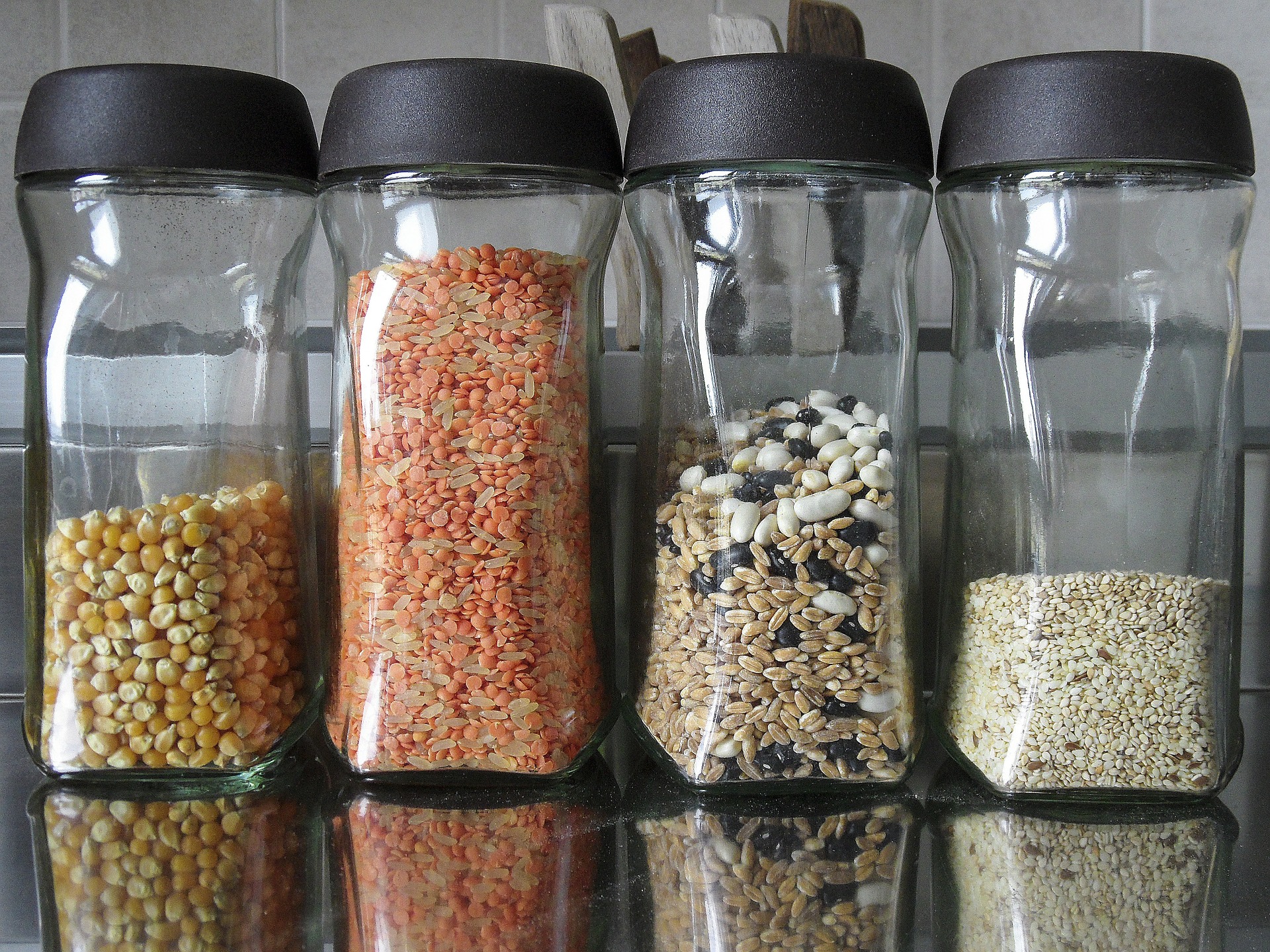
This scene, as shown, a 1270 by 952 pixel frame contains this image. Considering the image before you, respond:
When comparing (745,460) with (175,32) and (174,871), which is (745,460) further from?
(175,32)

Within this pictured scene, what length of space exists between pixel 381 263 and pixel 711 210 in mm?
195

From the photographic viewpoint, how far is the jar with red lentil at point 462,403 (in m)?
0.62

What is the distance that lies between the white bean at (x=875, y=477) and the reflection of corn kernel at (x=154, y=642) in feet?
1.21

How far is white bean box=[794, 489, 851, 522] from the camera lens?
62 centimetres

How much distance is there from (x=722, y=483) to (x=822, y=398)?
0.27ft

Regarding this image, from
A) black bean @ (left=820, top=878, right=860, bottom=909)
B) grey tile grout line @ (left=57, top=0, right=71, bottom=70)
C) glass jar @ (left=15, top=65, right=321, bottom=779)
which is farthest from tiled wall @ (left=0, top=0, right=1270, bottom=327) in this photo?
black bean @ (left=820, top=878, right=860, bottom=909)

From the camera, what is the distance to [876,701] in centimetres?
64

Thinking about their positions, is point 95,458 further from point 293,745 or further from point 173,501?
point 293,745

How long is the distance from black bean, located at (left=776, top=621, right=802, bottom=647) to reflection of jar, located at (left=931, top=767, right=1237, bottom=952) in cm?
13

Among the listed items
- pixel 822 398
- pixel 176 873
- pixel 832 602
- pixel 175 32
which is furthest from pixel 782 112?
pixel 175 32

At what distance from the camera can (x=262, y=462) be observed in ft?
2.36

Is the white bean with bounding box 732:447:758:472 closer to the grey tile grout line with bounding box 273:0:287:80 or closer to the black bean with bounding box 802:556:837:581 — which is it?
the black bean with bounding box 802:556:837:581

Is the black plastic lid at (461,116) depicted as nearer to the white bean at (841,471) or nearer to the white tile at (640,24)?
the white bean at (841,471)

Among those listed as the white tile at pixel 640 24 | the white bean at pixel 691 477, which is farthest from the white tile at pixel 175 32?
the white bean at pixel 691 477
